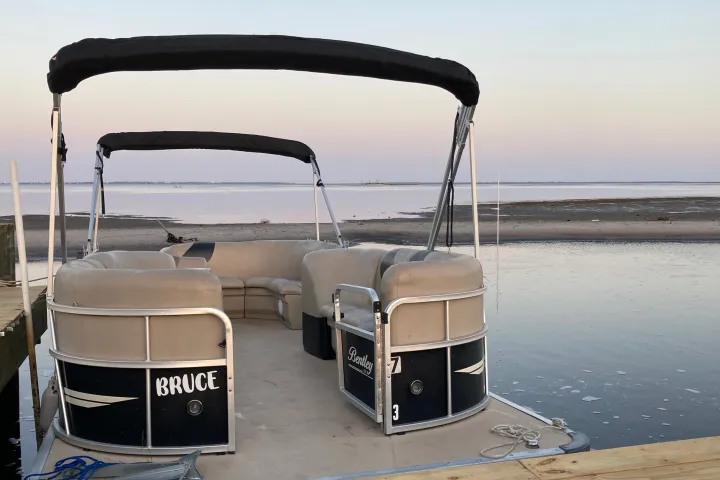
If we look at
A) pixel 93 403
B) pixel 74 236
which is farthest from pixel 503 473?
pixel 74 236

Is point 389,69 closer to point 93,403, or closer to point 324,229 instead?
point 93,403

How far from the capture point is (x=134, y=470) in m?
2.87

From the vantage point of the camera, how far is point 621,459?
2.37 metres

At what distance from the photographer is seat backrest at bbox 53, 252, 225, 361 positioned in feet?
10.4

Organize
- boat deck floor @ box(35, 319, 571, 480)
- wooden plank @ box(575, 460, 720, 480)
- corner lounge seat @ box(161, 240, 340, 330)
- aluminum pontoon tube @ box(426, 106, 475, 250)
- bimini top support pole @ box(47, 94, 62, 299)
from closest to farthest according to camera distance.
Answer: wooden plank @ box(575, 460, 720, 480) < boat deck floor @ box(35, 319, 571, 480) < bimini top support pole @ box(47, 94, 62, 299) < aluminum pontoon tube @ box(426, 106, 475, 250) < corner lounge seat @ box(161, 240, 340, 330)

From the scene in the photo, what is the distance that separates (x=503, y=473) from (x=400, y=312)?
49.8 inches

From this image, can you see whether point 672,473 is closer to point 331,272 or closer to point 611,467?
point 611,467

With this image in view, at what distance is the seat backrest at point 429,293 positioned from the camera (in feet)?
11.4

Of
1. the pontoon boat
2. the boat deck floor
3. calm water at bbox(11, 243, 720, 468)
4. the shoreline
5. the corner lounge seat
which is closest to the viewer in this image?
the boat deck floor

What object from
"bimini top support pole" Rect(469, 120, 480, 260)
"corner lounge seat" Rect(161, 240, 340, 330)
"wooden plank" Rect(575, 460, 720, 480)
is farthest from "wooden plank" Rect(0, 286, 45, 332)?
"wooden plank" Rect(575, 460, 720, 480)

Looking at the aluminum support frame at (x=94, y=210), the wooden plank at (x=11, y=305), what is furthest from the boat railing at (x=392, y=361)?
the wooden plank at (x=11, y=305)

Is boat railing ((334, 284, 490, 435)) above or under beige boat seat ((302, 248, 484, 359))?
under

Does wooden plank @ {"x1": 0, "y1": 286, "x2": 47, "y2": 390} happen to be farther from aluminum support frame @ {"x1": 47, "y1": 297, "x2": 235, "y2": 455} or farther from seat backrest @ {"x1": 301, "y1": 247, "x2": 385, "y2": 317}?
seat backrest @ {"x1": 301, "y1": 247, "x2": 385, "y2": 317}

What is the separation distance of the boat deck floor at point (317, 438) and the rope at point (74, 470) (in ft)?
0.40
